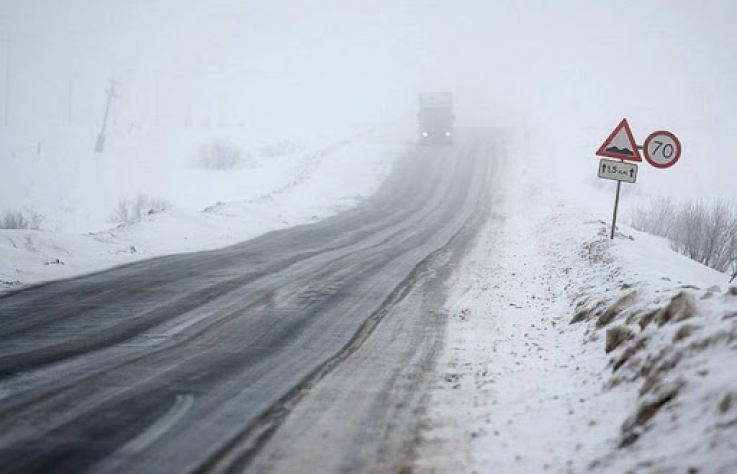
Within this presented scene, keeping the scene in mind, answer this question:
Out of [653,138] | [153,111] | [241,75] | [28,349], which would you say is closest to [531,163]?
[653,138]

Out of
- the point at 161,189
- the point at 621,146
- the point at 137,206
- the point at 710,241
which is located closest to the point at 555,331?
the point at 621,146

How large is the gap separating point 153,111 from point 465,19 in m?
107

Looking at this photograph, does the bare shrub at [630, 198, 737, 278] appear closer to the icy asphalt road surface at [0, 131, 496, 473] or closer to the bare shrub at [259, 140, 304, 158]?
the icy asphalt road surface at [0, 131, 496, 473]

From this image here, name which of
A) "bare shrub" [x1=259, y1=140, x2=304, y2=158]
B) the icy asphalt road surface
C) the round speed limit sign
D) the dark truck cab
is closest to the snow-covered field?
the icy asphalt road surface

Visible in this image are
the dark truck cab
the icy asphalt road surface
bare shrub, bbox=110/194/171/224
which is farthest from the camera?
the dark truck cab

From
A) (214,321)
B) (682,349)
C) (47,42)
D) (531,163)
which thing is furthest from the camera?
(47,42)

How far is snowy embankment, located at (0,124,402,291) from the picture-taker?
39.1 feet

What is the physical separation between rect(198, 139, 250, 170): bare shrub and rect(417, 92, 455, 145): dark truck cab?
43.9ft

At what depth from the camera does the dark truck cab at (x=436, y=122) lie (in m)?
38.3

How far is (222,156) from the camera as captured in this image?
42.5 meters

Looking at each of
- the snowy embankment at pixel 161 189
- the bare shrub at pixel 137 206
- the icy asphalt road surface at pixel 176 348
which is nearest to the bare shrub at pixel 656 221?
the snowy embankment at pixel 161 189

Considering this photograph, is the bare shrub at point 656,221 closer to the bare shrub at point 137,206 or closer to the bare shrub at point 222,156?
the bare shrub at point 137,206

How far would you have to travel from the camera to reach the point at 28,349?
6211 mm

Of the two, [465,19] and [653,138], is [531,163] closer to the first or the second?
[653,138]
